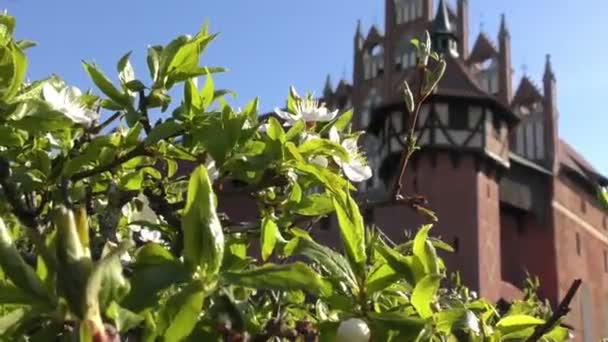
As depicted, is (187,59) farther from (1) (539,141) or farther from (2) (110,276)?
(1) (539,141)

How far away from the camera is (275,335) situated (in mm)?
588

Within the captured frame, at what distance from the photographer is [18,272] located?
439 mm

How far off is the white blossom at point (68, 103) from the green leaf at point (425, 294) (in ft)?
1.21

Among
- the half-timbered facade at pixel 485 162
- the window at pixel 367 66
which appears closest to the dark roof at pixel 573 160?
the half-timbered facade at pixel 485 162

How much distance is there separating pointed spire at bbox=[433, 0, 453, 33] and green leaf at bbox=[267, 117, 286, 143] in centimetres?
2075

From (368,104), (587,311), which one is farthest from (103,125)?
(587,311)

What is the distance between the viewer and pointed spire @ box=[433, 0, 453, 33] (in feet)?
69.6

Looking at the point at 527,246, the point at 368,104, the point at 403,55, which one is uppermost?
the point at 403,55

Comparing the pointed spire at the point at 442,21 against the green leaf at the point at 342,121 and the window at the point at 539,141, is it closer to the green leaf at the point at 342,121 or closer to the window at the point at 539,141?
the window at the point at 539,141

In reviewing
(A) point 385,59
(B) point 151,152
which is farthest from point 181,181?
(A) point 385,59

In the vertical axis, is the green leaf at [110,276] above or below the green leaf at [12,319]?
above

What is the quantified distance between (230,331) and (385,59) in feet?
69.5

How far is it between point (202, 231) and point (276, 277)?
1.9 inches

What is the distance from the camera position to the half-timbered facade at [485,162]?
18.0 m
